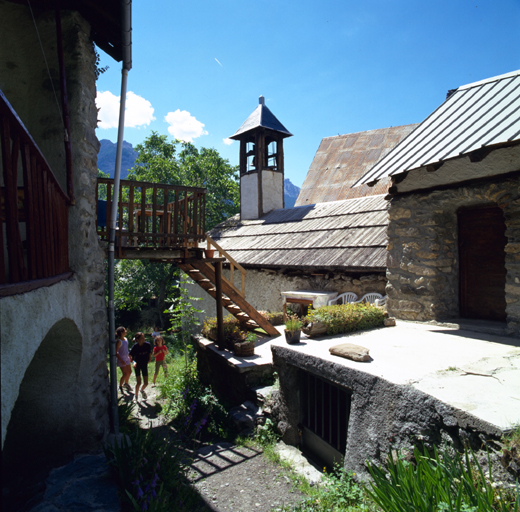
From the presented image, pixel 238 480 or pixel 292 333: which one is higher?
pixel 292 333

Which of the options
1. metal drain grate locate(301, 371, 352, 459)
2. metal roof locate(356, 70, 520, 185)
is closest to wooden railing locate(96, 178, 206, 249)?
metal roof locate(356, 70, 520, 185)

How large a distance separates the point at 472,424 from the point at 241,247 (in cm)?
914

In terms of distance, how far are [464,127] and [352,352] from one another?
11.9 ft

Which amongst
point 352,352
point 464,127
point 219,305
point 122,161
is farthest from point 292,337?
point 122,161

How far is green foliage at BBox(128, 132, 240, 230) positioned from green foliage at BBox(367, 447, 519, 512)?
17.0m

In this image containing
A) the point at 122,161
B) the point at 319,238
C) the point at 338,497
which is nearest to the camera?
the point at 338,497

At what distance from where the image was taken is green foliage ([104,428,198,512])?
3.06 m

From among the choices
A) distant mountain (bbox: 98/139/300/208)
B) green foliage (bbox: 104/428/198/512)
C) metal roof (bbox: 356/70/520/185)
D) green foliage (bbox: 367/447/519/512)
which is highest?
distant mountain (bbox: 98/139/300/208)

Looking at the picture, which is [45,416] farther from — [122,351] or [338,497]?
[122,351]

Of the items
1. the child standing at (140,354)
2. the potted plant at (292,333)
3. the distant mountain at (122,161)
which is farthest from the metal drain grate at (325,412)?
the distant mountain at (122,161)

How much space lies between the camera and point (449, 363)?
12.2 ft

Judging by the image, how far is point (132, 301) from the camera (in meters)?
15.5

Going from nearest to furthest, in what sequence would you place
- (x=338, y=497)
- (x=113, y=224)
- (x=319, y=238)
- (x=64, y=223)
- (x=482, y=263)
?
1. (x=338, y=497)
2. (x=64, y=223)
3. (x=113, y=224)
4. (x=482, y=263)
5. (x=319, y=238)

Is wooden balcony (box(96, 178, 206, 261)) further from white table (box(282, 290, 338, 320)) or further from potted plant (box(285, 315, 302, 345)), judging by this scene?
white table (box(282, 290, 338, 320))
